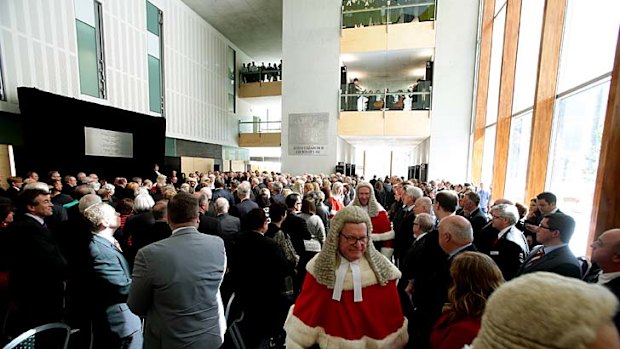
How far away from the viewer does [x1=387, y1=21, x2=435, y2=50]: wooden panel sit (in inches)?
480

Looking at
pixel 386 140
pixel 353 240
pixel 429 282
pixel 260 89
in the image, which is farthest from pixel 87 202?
pixel 260 89

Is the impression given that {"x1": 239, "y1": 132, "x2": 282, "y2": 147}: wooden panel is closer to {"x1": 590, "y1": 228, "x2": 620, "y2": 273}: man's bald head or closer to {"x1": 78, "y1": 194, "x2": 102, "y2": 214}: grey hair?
{"x1": 78, "y1": 194, "x2": 102, "y2": 214}: grey hair

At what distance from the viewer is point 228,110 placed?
18156 mm

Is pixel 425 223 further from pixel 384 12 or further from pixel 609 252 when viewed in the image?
pixel 384 12

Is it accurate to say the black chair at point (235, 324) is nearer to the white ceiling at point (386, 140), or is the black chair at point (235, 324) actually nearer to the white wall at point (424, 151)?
the white ceiling at point (386, 140)

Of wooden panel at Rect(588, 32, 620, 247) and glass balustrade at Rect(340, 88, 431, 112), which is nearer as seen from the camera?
wooden panel at Rect(588, 32, 620, 247)

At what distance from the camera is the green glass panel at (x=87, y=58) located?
901 cm

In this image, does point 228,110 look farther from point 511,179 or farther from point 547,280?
point 547,280

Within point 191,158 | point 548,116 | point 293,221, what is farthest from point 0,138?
point 548,116

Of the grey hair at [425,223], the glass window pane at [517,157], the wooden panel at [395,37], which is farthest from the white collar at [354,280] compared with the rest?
the wooden panel at [395,37]

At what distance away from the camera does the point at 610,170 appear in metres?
3.05

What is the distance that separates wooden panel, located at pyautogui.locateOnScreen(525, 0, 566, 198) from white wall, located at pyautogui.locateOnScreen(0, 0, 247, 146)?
1258 cm

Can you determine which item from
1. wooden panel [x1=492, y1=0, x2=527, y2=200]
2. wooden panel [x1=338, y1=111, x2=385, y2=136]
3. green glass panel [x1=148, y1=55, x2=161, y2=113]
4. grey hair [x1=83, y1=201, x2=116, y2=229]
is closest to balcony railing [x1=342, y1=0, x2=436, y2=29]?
wooden panel [x1=338, y1=111, x2=385, y2=136]

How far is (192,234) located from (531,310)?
1764mm
